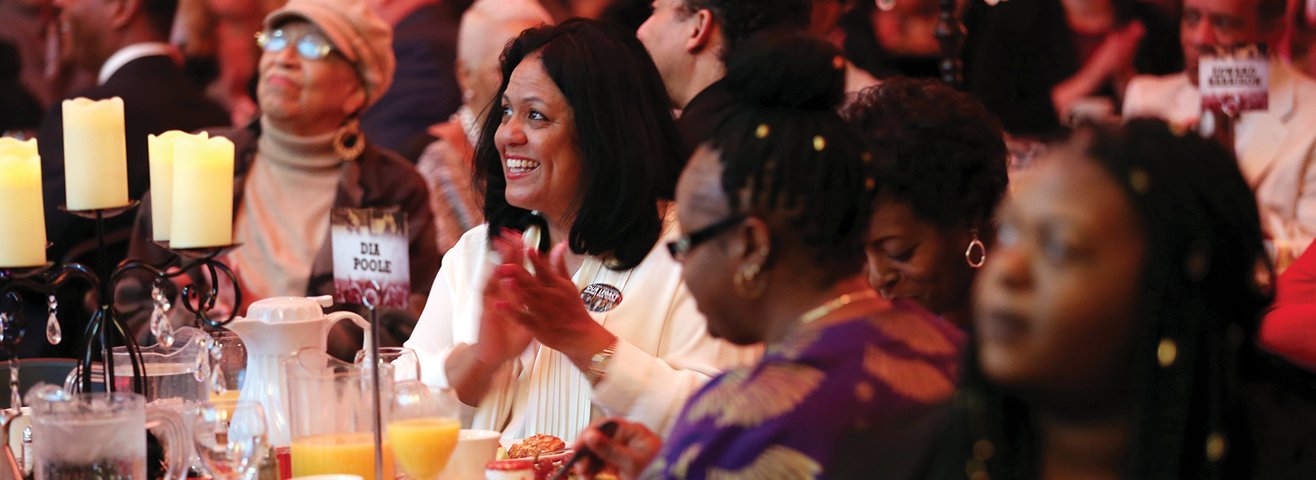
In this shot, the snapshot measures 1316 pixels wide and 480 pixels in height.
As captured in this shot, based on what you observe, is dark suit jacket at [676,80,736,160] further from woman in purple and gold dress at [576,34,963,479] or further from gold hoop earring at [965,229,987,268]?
woman in purple and gold dress at [576,34,963,479]

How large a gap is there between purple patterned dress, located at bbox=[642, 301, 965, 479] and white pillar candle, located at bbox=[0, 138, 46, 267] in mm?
1279

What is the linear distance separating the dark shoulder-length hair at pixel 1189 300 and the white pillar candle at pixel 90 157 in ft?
5.94

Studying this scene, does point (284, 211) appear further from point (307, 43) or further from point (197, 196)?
point (197, 196)

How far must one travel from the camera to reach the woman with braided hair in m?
1.14

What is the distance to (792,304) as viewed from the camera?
1.70 meters

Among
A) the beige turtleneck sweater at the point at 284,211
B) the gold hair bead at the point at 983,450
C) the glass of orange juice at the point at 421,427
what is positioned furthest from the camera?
the beige turtleneck sweater at the point at 284,211

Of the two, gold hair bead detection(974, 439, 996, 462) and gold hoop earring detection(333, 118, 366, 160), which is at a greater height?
gold hair bead detection(974, 439, 996, 462)

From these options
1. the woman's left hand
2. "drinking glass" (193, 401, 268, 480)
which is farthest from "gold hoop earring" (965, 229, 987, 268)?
"drinking glass" (193, 401, 268, 480)

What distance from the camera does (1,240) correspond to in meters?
2.34

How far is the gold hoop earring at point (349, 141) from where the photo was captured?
501 cm

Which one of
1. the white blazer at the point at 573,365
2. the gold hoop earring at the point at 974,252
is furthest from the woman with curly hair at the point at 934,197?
the white blazer at the point at 573,365

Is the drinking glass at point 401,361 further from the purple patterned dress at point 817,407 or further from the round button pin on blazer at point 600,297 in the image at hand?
the purple patterned dress at point 817,407

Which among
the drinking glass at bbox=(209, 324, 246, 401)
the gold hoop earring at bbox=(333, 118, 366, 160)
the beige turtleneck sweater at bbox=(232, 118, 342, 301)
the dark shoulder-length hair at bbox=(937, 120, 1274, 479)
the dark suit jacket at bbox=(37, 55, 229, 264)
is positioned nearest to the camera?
the dark shoulder-length hair at bbox=(937, 120, 1274, 479)

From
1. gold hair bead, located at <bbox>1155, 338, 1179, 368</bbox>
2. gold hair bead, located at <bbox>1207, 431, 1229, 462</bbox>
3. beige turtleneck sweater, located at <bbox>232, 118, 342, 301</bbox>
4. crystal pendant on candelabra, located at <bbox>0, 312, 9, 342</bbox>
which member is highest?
gold hair bead, located at <bbox>1155, 338, 1179, 368</bbox>
